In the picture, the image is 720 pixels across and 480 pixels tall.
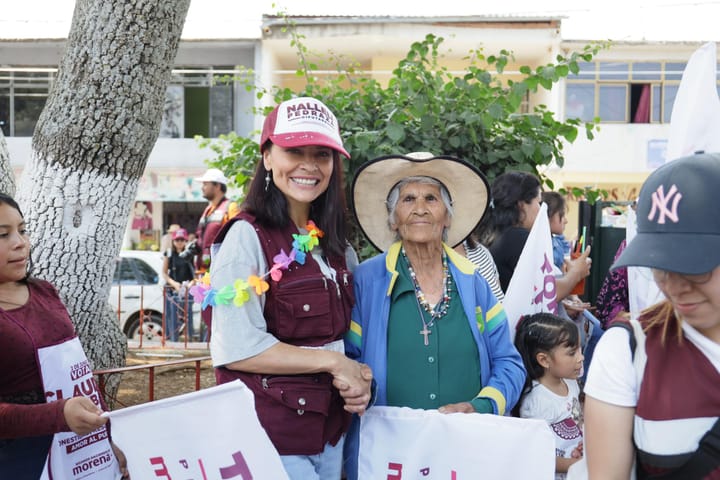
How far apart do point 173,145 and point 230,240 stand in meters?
17.2

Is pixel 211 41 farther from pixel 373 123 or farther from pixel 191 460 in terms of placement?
pixel 191 460

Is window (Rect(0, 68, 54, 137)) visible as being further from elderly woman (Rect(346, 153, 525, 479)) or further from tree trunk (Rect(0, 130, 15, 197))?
elderly woman (Rect(346, 153, 525, 479))

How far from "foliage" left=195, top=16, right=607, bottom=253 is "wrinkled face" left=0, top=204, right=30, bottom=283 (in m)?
2.66

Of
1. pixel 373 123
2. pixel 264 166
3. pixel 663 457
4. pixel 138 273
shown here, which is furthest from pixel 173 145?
pixel 663 457

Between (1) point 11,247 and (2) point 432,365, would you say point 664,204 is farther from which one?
(1) point 11,247

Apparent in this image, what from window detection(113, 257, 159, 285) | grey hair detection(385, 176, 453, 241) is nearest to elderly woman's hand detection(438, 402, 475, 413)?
grey hair detection(385, 176, 453, 241)

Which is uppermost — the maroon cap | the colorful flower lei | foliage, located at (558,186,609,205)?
the maroon cap

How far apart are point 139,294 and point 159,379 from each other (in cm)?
503

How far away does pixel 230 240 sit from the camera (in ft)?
8.00

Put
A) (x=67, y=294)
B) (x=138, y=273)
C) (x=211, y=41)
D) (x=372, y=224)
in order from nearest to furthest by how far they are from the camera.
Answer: (x=372, y=224) < (x=67, y=294) < (x=138, y=273) < (x=211, y=41)

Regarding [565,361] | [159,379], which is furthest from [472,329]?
[159,379]

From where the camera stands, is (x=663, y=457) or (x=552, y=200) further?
(x=552, y=200)

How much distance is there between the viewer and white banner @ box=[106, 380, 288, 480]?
2262mm

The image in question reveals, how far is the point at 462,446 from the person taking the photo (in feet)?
8.66
